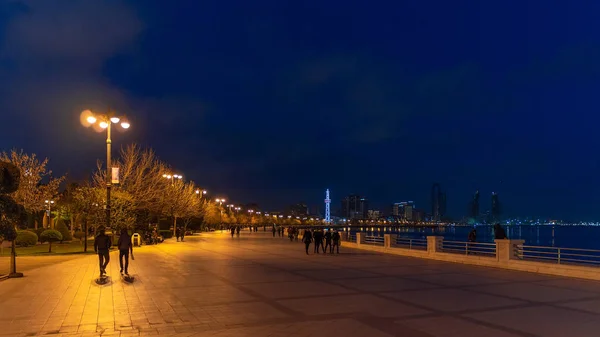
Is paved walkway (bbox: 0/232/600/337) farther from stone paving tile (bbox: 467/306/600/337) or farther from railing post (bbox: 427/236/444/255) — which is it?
railing post (bbox: 427/236/444/255)

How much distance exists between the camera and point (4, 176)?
15438 mm

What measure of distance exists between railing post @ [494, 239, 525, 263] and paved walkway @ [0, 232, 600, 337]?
1.80 meters

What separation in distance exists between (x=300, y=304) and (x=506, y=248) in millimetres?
12311

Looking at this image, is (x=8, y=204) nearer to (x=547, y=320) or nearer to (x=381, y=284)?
(x=381, y=284)

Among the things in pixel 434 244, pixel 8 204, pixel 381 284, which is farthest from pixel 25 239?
pixel 381 284

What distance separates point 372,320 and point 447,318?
1513 millimetres

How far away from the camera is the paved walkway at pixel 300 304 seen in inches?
355

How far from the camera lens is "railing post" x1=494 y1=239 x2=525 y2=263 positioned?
20422 mm

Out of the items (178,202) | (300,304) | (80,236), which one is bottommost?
(80,236)

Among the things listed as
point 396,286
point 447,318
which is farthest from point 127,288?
point 447,318

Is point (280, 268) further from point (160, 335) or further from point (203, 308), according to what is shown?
point (160, 335)

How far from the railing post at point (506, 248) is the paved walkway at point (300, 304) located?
5.91ft

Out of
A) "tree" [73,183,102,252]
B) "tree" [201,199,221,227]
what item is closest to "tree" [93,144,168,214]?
"tree" [73,183,102,252]

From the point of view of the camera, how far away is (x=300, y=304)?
1146 centimetres
